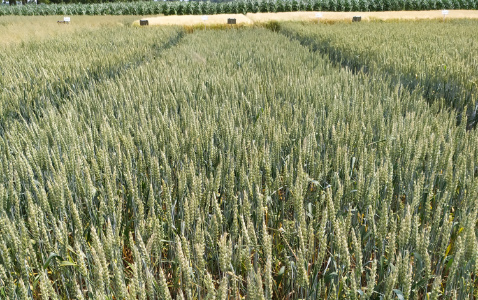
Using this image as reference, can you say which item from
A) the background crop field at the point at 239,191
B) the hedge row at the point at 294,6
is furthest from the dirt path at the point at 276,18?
the background crop field at the point at 239,191

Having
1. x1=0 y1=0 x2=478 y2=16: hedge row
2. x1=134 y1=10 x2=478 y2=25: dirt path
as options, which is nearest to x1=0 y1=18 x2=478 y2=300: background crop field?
x1=134 y1=10 x2=478 y2=25: dirt path

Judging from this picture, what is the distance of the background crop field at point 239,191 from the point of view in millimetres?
1026

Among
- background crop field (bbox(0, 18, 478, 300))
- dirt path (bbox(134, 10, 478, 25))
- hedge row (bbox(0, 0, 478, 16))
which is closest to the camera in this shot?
background crop field (bbox(0, 18, 478, 300))

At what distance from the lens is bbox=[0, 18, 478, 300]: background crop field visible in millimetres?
1026

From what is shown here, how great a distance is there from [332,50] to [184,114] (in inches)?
206

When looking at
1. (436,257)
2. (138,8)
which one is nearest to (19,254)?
(436,257)

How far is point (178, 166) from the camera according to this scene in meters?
1.88

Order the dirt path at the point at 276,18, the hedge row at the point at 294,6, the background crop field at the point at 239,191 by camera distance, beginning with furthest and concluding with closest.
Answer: the hedge row at the point at 294,6 → the dirt path at the point at 276,18 → the background crop field at the point at 239,191

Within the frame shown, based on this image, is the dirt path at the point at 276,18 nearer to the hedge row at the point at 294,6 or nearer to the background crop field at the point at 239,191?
the hedge row at the point at 294,6

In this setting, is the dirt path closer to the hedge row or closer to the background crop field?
the hedge row

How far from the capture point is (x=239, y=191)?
1619 millimetres

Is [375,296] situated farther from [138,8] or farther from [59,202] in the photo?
[138,8]

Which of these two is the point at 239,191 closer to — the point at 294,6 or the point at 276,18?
the point at 276,18

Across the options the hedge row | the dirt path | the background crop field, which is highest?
the hedge row
